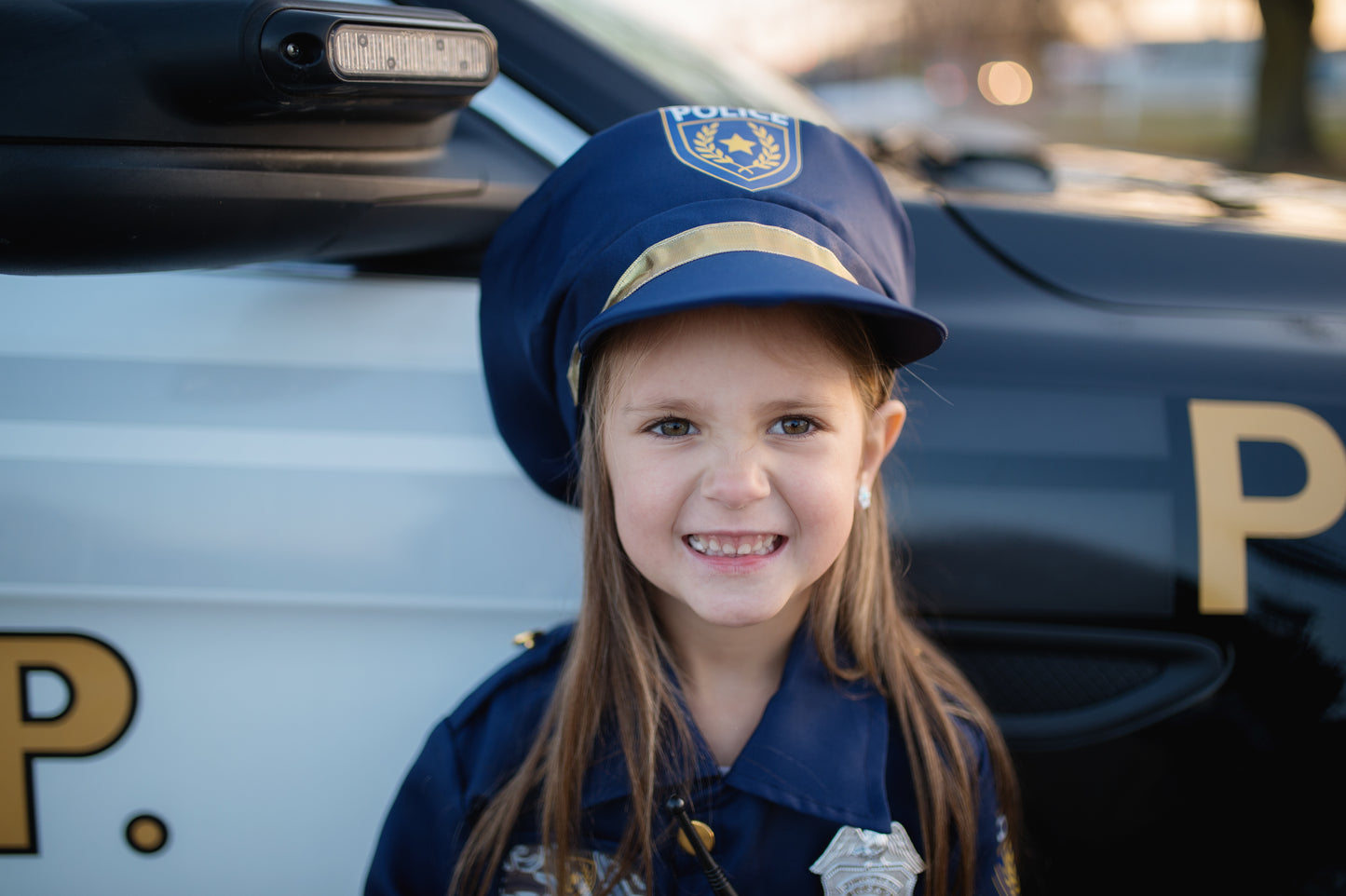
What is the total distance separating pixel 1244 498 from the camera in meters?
1.15

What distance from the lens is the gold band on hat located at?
3.26 feet

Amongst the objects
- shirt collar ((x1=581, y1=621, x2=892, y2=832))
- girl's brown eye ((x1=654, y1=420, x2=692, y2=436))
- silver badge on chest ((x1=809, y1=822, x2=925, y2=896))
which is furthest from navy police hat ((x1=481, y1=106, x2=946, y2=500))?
silver badge on chest ((x1=809, y1=822, x2=925, y2=896))

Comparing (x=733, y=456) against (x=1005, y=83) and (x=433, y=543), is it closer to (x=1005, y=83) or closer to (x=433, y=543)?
(x=433, y=543)

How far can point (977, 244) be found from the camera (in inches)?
53.1

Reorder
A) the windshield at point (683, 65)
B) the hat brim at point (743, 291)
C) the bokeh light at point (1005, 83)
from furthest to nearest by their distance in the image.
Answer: the bokeh light at point (1005, 83)
the windshield at point (683, 65)
the hat brim at point (743, 291)

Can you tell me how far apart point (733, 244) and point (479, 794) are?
673mm

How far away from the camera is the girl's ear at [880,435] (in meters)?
1.14

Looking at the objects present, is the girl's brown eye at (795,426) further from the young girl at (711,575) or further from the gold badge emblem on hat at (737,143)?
the gold badge emblem on hat at (737,143)

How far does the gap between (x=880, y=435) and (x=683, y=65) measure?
967 millimetres

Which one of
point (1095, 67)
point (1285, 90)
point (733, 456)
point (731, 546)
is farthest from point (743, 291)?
point (1095, 67)

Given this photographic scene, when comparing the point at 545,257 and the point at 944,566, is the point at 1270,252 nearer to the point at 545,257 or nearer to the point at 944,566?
the point at 944,566

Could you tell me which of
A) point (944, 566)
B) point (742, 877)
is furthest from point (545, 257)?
point (742, 877)

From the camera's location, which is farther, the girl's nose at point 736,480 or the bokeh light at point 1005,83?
the bokeh light at point 1005,83

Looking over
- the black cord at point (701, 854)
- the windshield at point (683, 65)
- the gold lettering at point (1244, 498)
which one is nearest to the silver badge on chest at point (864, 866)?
the black cord at point (701, 854)
